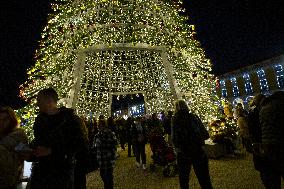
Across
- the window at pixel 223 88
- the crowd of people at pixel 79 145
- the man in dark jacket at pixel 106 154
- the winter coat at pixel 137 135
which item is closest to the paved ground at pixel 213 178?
the winter coat at pixel 137 135

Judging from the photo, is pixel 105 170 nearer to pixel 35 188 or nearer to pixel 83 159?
pixel 83 159

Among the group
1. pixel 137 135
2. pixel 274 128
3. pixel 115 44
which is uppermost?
pixel 115 44

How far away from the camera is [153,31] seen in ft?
34.3

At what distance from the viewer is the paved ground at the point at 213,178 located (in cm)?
670

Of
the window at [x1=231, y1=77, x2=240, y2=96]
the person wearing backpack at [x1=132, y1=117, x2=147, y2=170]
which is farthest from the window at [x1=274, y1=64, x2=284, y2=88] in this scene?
the person wearing backpack at [x1=132, y1=117, x2=147, y2=170]

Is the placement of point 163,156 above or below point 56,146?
below

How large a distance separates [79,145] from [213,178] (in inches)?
221

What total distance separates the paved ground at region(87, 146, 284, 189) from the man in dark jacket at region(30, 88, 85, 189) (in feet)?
15.8

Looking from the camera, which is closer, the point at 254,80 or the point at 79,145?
the point at 79,145

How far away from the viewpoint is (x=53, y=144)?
263 centimetres

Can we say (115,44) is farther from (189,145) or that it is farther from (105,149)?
(189,145)

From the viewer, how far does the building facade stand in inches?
1730

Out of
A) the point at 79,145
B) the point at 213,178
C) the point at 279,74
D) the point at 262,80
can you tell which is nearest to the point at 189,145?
the point at 79,145

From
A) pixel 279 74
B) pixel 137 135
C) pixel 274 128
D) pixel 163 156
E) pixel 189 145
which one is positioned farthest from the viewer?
pixel 279 74
